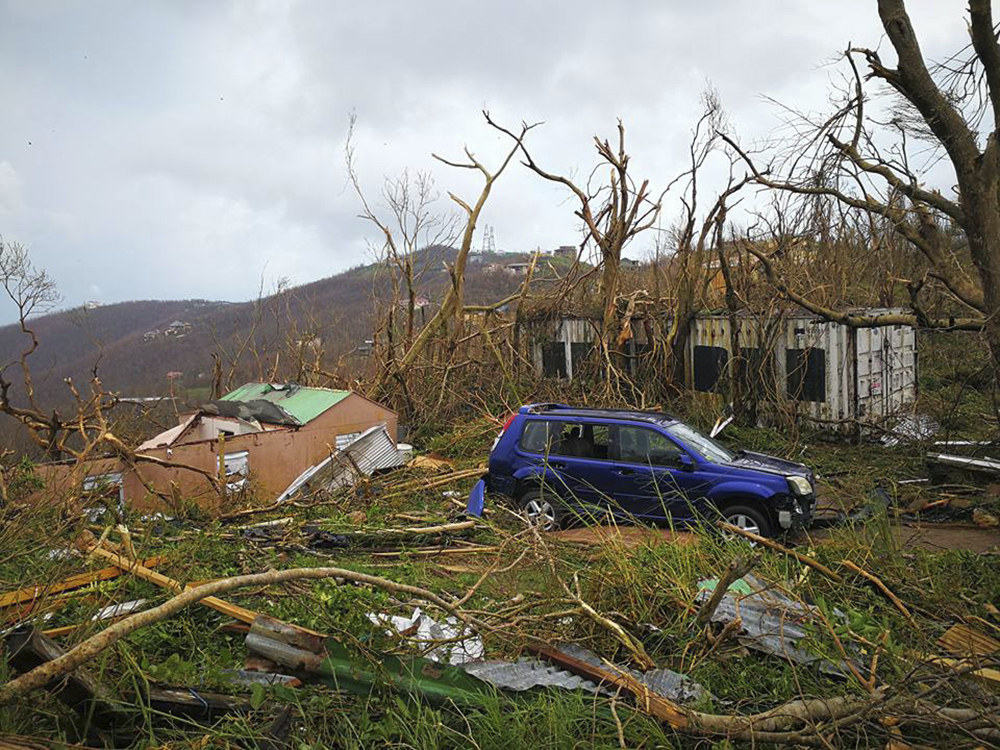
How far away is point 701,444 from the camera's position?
8703mm

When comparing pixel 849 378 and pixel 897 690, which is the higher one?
pixel 849 378

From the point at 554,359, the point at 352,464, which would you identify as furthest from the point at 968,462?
the point at 554,359

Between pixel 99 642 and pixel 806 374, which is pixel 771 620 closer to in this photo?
pixel 99 642

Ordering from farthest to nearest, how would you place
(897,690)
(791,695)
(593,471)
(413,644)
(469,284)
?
(469,284), (593,471), (413,644), (791,695), (897,690)

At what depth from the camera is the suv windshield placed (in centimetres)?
854

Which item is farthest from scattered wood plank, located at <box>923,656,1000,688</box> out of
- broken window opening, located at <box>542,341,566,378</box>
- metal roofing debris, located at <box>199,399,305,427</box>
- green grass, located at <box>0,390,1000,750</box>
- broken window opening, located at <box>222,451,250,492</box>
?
broken window opening, located at <box>542,341,566,378</box>

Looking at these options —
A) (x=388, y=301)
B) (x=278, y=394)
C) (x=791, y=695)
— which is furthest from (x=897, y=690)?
(x=388, y=301)

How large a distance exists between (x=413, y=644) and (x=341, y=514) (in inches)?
198

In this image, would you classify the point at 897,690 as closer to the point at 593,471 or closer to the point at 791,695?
the point at 791,695

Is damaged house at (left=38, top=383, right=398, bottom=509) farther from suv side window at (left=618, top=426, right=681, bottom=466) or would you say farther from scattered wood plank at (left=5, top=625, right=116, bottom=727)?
suv side window at (left=618, top=426, right=681, bottom=466)

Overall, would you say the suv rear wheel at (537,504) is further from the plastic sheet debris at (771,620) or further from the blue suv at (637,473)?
the plastic sheet debris at (771,620)

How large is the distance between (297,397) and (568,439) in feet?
20.1

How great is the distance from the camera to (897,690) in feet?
11.7

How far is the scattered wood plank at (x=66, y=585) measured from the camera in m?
4.61
